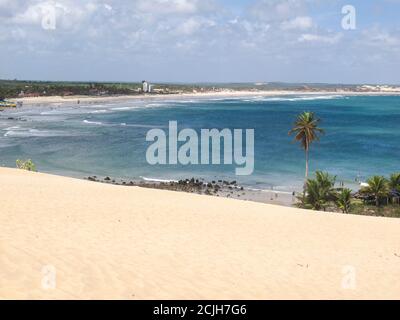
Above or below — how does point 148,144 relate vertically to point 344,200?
above

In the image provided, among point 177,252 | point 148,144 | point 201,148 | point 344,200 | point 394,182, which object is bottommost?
point 344,200

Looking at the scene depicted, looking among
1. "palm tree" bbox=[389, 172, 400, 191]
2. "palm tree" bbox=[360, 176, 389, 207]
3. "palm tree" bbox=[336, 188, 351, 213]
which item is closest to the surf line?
"palm tree" bbox=[389, 172, 400, 191]

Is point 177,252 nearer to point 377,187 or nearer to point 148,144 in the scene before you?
point 377,187

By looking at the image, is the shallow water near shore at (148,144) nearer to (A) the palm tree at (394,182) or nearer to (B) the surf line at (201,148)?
(B) the surf line at (201,148)

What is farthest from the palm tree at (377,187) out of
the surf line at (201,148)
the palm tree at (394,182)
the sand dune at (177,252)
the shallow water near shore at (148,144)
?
the surf line at (201,148)

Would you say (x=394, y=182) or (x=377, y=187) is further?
(x=394, y=182)

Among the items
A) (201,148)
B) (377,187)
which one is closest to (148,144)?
(201,148)
